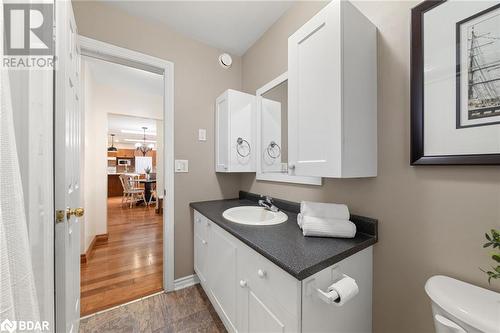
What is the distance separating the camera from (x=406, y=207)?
93 centimetres

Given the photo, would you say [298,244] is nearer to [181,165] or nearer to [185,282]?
[181,165]

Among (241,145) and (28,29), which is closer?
(28,29)

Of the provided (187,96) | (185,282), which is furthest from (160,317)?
(187,96)

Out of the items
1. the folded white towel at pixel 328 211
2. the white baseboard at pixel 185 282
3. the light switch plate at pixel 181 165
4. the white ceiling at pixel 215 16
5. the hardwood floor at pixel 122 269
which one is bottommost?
the hardwood floor at pixel 122 269

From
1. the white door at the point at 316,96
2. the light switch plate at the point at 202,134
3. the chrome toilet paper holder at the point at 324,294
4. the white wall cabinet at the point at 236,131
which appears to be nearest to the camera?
the chrome toilet paper holder at the point at 324,294

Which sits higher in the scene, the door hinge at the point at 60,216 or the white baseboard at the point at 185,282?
the door hinge at the point at 60,216

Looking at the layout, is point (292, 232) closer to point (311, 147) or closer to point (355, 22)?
point (311, 147)

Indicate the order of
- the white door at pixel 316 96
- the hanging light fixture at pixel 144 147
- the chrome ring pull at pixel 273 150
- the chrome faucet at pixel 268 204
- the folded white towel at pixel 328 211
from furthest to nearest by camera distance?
the hanging light fixture at pixel 144 147
the chrome ring pull at pixel 273 150
the chrome faucet at pixel 268 204
the folded white towel at pixel 328 211
the white door at pixel 316 96

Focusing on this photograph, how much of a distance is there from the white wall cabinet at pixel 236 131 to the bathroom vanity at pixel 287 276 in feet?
2.16

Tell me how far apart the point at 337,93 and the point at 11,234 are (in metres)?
1.14

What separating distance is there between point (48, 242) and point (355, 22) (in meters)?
1.64

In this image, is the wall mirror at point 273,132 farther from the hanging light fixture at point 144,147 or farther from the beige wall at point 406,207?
the hanging light fixture at point 144,147

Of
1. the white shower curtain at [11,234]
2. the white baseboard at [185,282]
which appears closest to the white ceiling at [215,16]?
the white shower curtain at [11,234]

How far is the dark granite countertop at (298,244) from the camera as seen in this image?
75cm
